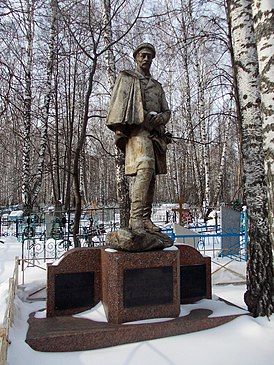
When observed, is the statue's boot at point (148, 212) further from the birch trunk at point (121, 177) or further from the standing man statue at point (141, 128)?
the birch trunk at point (121, 177)

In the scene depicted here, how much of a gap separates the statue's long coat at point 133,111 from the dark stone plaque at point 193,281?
140cm

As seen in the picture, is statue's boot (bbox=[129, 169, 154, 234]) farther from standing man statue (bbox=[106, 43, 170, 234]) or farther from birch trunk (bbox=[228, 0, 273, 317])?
birch trunk (bbox=[228, 0, 273, 317])

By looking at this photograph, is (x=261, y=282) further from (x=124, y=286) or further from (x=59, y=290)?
(x=59, y=290)

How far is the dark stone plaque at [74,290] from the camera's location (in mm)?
4355

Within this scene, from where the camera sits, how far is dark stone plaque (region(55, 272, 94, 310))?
4355 millimetres

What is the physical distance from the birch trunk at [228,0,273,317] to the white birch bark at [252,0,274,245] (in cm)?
155

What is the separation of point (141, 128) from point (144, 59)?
0.95 m

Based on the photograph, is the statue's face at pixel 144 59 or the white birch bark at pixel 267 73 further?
the statue's face at pixel 144 59

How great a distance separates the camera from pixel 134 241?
4.12 meters

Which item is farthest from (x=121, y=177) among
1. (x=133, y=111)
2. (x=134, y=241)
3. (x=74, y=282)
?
(x=134, y=241)

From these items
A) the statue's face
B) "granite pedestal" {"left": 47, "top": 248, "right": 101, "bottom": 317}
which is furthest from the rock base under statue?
the statue's face

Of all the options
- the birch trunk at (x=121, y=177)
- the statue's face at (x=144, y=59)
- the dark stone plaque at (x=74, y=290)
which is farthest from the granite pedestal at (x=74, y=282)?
the birch trunk at (x=121, y=177)

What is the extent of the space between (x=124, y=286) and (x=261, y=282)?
5.59 ft

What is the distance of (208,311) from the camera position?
434cm
